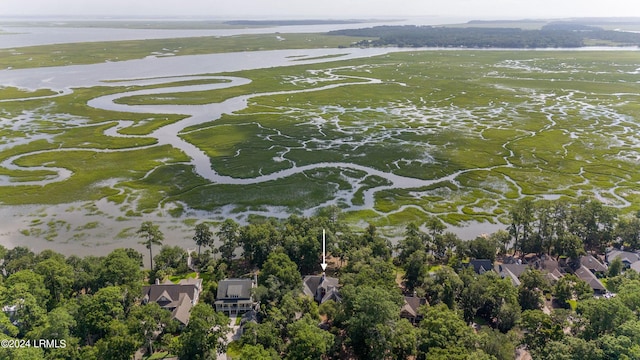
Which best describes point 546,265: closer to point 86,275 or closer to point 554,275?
point 554,275

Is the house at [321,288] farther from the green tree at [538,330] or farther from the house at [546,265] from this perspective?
the house at [546,265]

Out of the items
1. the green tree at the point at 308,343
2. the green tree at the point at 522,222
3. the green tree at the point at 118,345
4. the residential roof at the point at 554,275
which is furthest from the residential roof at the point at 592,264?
the green tree at the point at 118,345

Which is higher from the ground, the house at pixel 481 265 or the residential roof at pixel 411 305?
the house at pixel 481 265

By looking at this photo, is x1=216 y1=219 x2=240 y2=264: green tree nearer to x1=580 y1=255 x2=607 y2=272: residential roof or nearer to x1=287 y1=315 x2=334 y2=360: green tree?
x1=287 y1=315 x2=334 y2=360: green tree

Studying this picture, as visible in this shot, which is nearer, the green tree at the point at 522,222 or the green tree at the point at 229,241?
the green tree at the point at 229,241

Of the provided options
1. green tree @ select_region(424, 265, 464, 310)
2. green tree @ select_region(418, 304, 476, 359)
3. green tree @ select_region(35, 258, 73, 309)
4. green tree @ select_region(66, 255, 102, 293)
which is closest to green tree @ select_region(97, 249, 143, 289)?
green tree @ select_region(66, 255, 102, 293)
